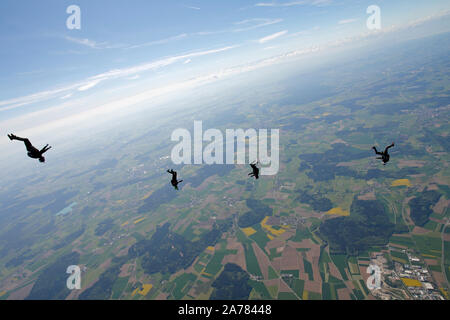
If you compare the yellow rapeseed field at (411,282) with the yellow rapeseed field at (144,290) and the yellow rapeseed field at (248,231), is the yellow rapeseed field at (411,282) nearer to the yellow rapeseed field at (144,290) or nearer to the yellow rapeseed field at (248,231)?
the yellow rapeseed field at (248,231)

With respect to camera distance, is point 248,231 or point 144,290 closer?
point 144,290

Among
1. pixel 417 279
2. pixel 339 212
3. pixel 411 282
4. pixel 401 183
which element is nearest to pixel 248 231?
pixel 339 212

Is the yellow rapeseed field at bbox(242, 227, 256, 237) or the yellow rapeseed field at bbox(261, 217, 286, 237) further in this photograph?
the yellow rapeseed field at bbox(242, 227, 256, 237)

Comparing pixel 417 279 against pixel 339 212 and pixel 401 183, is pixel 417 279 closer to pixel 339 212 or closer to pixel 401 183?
pixel 339 212

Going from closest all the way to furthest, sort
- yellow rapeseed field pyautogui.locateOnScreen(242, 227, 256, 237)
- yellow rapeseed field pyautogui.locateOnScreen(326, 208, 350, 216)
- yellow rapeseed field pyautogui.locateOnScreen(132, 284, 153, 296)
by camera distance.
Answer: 1. yellow rapeseed field pyautogui.locateOnScreen(132, 284, 153, 296)
2. yellow rapeseed field pyautogui.locateOnScreen(326, 208, 350, 216)
3. yellow rapeseed field pyautogui.locateOnScreen(242, 227, 256, 237)

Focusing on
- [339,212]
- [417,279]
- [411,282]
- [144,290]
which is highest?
[339,212]

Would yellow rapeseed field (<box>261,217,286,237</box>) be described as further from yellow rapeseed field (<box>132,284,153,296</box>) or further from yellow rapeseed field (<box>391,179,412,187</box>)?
yellow rapeseed field (<box>391,179,412,187</box>)

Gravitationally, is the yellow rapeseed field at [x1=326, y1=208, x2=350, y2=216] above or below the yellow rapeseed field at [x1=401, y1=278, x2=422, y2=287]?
above

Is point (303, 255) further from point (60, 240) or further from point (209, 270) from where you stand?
point (60, 240)

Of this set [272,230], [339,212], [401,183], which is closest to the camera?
[272,230]

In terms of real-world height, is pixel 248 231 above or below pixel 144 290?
above

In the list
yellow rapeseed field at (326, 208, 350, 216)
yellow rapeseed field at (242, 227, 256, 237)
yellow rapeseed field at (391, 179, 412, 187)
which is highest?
yellow rapeseed field at (391, 179, 412, 187)

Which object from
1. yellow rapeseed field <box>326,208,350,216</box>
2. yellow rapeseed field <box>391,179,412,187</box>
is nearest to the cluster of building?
yellow rapeseed field <box>326,208,350,216</box>
